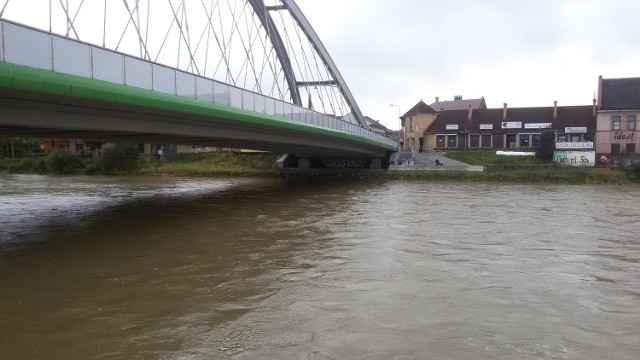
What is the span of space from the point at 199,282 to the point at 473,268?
5672 millimetres

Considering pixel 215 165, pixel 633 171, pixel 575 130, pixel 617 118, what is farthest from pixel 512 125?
pixel 215 165

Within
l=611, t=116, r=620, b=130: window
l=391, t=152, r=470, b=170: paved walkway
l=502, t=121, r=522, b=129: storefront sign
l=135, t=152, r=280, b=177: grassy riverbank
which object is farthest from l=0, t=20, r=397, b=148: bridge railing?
l=502, t=121, r=522, b=129: storefront sign

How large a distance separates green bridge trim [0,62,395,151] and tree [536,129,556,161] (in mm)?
43601

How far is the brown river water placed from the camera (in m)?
6.44

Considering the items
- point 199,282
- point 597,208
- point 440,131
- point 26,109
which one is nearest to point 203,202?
point 26,109

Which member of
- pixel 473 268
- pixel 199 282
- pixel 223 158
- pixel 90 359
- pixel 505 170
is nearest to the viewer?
pixel 90 359

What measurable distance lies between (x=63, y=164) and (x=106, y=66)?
5045 centimetres

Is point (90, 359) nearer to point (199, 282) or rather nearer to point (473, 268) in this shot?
point (199, 282)

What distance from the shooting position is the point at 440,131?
6875 centimetres

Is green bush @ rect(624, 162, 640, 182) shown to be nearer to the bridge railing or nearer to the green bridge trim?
the bridge railing

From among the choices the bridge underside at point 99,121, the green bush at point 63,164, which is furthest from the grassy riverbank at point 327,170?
the bridge underside at point 99,121

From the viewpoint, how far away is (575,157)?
2184 inches

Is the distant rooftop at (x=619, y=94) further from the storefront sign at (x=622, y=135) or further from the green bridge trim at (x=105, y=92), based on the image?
the green bridge trim at (x=105, y=92)

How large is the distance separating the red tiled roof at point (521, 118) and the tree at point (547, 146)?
297 inches
